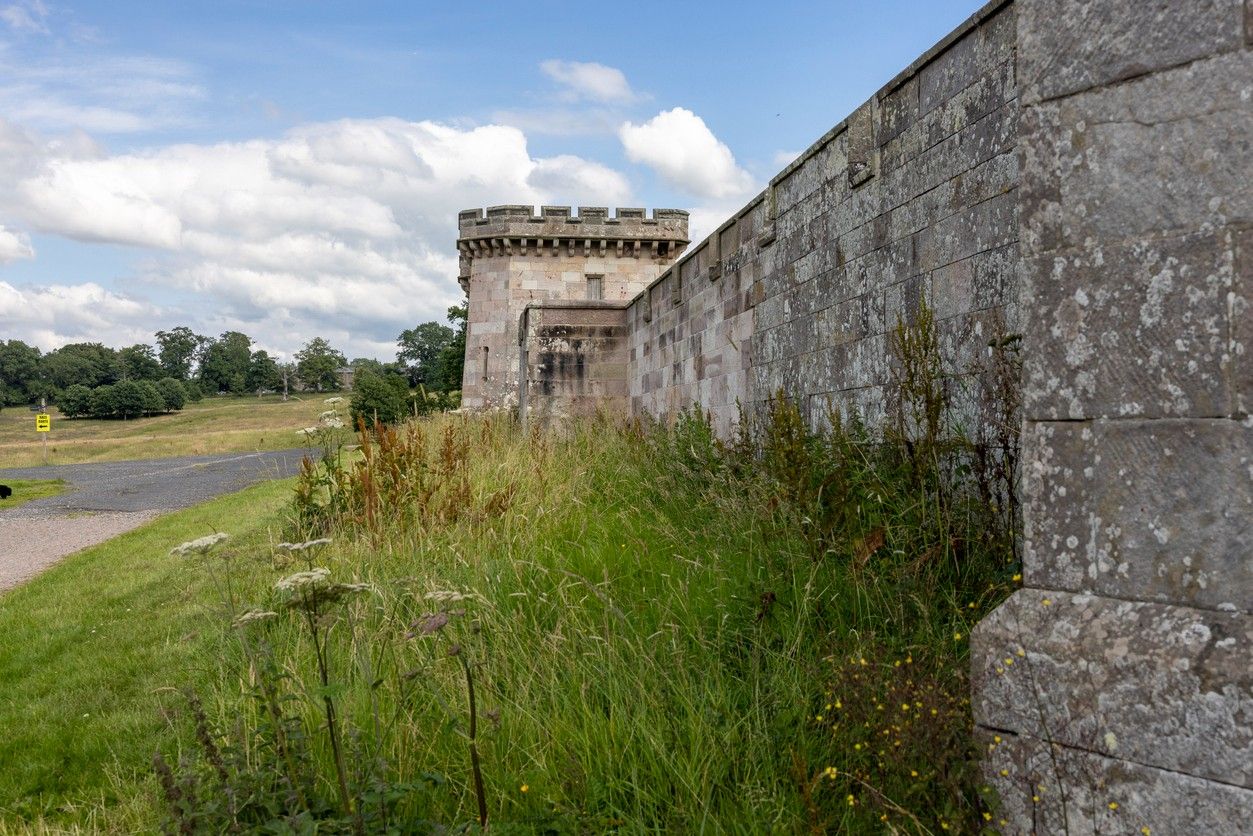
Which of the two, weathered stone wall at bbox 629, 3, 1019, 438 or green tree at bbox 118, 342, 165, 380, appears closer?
weathered stone wall at bbox 629, 3, 1019, 438

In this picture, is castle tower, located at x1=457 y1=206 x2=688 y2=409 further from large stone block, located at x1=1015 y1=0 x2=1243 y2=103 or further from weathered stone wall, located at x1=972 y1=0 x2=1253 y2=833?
weathered stone wall, located at x1=972 y1=0 x2=1253 y2=833

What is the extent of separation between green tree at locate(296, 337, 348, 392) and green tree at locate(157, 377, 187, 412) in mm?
14844

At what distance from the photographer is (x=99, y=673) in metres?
5.06

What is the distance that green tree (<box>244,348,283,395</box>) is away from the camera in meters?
94.4

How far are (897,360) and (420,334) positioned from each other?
4016 inches

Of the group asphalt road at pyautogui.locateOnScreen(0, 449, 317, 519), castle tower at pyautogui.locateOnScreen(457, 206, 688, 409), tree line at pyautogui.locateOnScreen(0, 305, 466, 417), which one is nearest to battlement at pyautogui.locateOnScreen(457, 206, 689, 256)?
castle tower at pyautogui.locateOnScreen(457, 206, 688, 409)

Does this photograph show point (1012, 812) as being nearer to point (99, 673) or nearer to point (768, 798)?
point (768, 798)

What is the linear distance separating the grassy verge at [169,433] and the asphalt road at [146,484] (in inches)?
60.2

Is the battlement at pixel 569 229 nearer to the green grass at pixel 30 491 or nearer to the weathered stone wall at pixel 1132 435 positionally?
the green grass at pixel 30 491

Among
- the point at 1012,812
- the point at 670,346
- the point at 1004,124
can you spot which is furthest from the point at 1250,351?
the point at 670,346

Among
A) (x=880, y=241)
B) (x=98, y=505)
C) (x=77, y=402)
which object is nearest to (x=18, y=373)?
(x=77, y=402)

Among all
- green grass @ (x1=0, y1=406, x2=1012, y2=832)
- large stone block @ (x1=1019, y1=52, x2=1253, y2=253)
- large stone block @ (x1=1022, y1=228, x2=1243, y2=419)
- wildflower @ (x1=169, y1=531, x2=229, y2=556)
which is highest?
large stone block @ (x1=1019, y1=52, x2=1253, y2=253)

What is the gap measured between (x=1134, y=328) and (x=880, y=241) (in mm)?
3618

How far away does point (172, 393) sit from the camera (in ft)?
235
